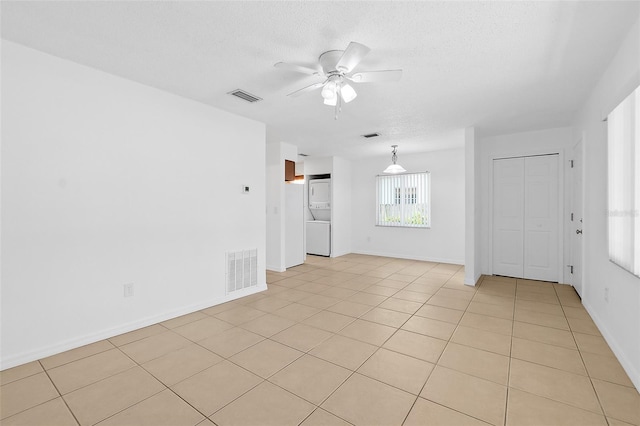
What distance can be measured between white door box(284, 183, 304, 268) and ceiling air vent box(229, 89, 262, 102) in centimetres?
270

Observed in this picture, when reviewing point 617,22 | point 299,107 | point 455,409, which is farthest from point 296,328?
point 617,22

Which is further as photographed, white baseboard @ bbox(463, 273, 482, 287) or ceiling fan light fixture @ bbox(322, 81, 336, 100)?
white baseboard @ bbox(463, 273, 482, 287)

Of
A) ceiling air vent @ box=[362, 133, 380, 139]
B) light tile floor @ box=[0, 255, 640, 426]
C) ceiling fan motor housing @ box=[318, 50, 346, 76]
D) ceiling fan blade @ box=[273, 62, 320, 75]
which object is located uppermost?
ceiling air vent @ box=[362, 133, 380, 139]

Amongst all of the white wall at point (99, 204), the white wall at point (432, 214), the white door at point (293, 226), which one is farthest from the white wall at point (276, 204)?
the white wall at point (432, 214)

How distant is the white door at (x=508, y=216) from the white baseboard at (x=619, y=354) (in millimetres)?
2076

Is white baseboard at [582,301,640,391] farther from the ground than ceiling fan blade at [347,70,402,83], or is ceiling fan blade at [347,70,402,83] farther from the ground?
ceiling fan blade at [347,70,402,83]

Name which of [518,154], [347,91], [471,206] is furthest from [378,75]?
[518,154]

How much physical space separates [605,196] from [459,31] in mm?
2258

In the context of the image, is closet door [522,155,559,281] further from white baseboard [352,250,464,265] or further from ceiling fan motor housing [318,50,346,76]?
ceiling fan motor housing [318,50,346,76]

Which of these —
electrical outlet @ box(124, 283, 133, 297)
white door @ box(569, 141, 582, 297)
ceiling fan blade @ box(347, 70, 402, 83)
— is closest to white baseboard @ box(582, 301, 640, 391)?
white door @ box(569, 141, 582, 297)

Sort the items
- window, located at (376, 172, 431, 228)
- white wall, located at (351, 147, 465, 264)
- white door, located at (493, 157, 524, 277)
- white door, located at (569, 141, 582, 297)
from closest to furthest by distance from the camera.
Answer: white door, located at (569, 141, 582, 297) → white door, located at (493, 157, 524, 277) → white wall, located at (351, 147, 465, 264) → window, located at (376, 172, 431, 228)

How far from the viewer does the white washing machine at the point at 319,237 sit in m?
7.53

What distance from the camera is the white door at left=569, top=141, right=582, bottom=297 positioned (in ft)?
13.5

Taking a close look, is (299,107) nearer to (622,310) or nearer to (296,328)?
(296,328)
